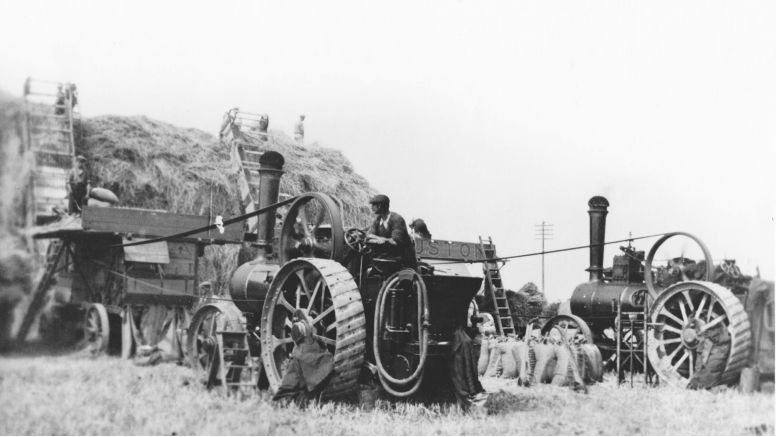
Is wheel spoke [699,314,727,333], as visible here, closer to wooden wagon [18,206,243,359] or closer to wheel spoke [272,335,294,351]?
wheel spoke [272,335,294,351]

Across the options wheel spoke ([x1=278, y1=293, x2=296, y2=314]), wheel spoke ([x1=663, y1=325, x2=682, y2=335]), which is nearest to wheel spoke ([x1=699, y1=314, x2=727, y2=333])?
wheel spoke ([x1=663, y1=325, x2=682, y2=335])

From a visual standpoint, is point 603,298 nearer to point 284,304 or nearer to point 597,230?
point 597,230

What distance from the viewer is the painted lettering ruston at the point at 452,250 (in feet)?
55.9

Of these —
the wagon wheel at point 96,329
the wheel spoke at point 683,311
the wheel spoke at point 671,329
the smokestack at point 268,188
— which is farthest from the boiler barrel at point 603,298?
the wagon wheel at point 96,329

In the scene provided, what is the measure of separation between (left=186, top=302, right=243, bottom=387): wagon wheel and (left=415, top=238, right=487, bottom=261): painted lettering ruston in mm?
7894

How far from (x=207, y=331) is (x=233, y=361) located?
1.91m

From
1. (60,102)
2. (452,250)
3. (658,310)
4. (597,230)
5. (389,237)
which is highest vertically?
(60,102)

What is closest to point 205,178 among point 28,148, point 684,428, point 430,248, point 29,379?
point 430,248

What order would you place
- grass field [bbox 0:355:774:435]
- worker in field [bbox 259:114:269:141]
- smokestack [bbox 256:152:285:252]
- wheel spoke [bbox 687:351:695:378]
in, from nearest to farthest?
grass field [bbox 0:355:774:435]
wheel spoke [bbox 687:351:695:378]
smokestack [bbox 256:152:285:252]
worker in field [bbox 259:114:269:141]

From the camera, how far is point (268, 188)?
9773 millimetres

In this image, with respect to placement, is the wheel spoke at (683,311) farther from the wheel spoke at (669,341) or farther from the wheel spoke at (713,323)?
the wheel spoke at (713,323)

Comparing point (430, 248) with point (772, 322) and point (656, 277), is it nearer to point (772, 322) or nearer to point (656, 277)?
point (656, 277)

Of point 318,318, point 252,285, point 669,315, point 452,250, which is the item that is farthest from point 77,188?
point 452,250

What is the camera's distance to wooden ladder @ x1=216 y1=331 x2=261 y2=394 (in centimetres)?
752
